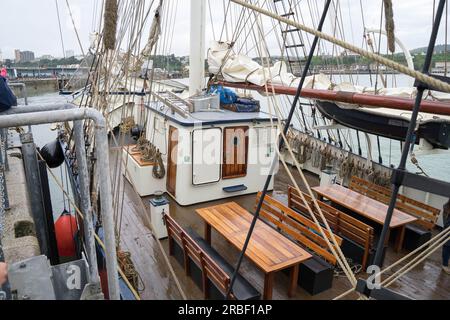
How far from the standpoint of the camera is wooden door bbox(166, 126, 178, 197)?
19.0 ft

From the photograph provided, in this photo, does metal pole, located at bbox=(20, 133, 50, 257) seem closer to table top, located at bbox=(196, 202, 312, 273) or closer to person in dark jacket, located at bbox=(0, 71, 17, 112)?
table top, located at bbox=(196, 202, 312, 273)

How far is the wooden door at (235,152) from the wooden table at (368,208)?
162cm

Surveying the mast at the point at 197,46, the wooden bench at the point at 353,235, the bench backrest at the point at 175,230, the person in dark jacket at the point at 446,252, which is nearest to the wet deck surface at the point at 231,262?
the person in dark jacket at the point at 446,252

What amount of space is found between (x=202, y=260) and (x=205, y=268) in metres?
0.09

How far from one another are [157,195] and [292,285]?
2324mm

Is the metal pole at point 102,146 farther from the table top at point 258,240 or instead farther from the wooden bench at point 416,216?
the wooden bench at point 416,216

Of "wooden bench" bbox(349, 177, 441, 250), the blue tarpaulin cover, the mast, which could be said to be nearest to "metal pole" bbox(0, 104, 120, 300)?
the blue tarpaulin cover

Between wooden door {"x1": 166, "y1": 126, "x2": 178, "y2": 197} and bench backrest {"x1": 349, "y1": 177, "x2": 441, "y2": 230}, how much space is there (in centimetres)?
322

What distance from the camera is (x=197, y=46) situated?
652 cm
